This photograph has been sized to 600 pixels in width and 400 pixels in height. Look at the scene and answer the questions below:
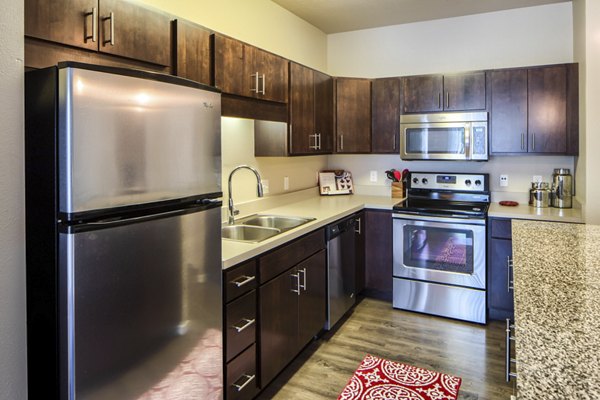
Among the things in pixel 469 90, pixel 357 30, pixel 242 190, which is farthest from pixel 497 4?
pixel 242 190

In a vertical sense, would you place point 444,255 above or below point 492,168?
below

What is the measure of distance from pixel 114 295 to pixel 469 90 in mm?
3340

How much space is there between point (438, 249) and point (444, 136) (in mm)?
994

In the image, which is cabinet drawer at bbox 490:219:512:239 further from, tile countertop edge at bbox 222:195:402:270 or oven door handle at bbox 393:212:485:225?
tile countertop edge at bbox 222:195:402:270

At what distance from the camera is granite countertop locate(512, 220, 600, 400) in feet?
2.76

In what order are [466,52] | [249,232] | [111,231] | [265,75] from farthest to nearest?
[466,52] < [249,232] < [265,75] < [111,231]

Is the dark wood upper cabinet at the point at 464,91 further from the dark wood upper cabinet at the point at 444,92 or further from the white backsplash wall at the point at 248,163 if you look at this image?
the white backsplash wall at the point at 248,163

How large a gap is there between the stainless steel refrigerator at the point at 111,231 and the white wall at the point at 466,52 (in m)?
3.04

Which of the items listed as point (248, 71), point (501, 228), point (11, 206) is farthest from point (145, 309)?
point (501, 228)

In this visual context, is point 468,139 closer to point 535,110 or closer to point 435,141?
point 435,141

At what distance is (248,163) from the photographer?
325 cm

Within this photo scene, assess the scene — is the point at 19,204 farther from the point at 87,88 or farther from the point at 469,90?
the point at 469,90

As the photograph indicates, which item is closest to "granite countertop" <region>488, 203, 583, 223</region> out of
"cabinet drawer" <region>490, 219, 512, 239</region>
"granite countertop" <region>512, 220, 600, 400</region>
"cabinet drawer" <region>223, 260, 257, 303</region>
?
"cabinet drawer" <region>490, 219, 512, 239</region>

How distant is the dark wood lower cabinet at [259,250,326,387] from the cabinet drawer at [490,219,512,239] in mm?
1407
